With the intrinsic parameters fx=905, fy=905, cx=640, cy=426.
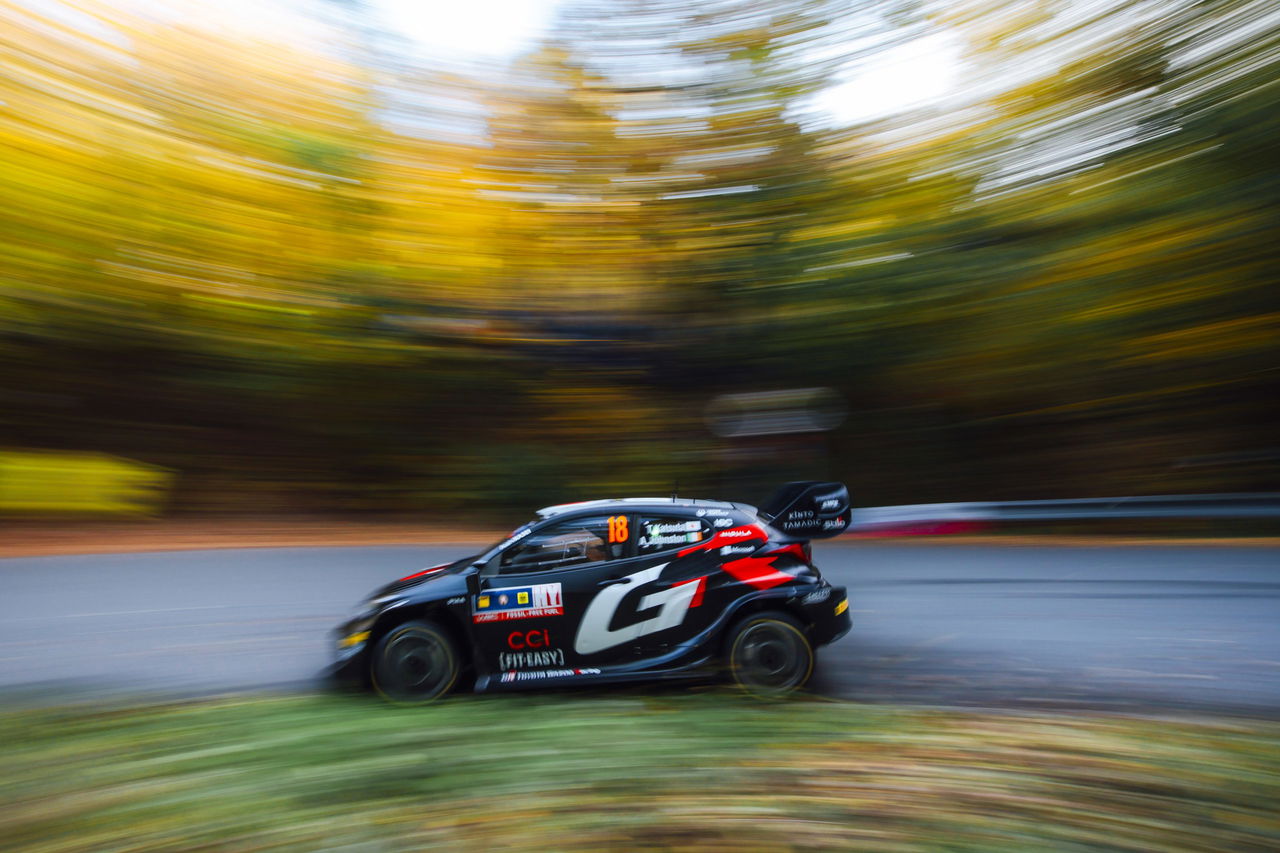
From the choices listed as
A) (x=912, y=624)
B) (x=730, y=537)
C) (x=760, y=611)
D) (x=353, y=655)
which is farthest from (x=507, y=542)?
(x=912, y=624)

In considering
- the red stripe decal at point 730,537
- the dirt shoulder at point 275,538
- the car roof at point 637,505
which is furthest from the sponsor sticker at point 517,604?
the dirt shoulder at point 275,538

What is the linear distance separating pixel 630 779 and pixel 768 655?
1.78m

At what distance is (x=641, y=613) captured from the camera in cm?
555

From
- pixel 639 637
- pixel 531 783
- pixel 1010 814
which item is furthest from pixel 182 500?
pixel 1010 814

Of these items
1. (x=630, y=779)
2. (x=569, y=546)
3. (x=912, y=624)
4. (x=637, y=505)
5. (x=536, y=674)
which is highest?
(x=637, y=505)

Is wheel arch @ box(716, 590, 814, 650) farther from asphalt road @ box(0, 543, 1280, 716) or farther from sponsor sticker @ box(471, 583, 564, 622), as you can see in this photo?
sponsor sticker @ box(471, 583, 564, 622)

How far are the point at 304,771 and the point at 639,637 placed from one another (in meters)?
2.12

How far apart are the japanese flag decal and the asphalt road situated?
110 cm

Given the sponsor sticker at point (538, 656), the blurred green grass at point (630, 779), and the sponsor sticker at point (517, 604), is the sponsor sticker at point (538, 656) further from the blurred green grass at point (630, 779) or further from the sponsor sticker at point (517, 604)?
the blurred green grass at point (630, 779)

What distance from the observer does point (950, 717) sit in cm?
506

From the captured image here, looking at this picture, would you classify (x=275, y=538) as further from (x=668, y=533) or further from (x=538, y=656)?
(x=668, y=533)

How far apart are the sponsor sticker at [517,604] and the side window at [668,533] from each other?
2.00 feet

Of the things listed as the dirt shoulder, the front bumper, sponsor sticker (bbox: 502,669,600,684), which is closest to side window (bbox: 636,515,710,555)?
sponsor sticker (bbox: 502,669,600,684)

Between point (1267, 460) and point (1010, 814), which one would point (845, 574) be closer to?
point (1010, 814)
